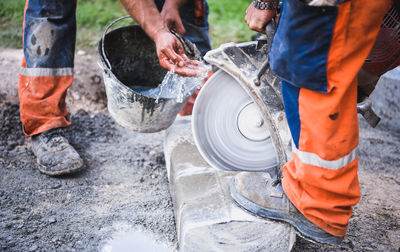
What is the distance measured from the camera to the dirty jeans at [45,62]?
2410 millimetres

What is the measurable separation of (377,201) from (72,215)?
6.56 feet

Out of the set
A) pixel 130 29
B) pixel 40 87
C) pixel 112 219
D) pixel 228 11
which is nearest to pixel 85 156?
pixel 40 87

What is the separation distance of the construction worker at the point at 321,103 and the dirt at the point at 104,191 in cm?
44

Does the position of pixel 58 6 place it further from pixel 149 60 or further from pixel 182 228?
pixel 182 228

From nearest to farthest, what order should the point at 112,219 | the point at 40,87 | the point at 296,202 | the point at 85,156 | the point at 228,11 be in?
the point at 296,202
the point at 112,219
the point at 40,87
the point at 85,156
the point at 228,11

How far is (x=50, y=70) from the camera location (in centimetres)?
247

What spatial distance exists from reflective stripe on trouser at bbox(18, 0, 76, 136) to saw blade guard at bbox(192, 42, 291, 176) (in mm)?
1099

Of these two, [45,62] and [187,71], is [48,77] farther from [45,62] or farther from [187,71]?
[187,71]

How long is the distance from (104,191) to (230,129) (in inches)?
38.5

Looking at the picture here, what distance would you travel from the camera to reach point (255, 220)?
173 centimetres

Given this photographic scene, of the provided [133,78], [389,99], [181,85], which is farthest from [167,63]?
[389,99]

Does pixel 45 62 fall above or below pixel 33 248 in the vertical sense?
above

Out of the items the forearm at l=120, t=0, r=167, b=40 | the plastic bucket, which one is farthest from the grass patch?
the forearm at l=120, t=0, r=167, b=40

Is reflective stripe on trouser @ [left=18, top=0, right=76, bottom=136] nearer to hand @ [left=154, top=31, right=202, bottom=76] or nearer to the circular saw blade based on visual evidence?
hand @ [left=154, top=31, right=202, bottom=76]
